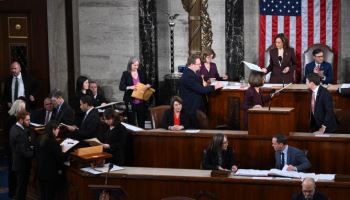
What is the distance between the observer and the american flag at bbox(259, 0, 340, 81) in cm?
1575

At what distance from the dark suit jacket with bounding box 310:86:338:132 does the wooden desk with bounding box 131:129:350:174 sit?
40 centimetres

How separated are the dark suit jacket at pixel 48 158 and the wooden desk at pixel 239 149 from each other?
153cm

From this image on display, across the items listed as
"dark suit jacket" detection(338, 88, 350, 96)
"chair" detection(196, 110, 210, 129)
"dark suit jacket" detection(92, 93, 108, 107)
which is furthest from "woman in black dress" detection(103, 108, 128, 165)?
"dark suit jacket" detection(338, 88, 350, 96)

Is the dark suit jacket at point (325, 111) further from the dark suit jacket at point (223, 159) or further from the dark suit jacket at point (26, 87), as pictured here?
the dark suit jacket at point (26, 87)

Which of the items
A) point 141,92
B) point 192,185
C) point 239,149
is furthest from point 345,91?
point 192,185

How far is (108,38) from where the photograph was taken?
593 inches

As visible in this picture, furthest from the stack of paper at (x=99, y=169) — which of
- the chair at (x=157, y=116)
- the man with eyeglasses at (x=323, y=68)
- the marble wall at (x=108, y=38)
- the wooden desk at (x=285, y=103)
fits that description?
the marble wall at (x=108, y=38)

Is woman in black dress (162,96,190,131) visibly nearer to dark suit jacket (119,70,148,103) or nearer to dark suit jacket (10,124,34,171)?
dark suit jacket (119,70,148,103)

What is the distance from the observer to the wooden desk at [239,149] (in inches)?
417

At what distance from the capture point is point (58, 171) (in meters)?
10.6

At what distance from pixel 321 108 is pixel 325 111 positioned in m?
0.07

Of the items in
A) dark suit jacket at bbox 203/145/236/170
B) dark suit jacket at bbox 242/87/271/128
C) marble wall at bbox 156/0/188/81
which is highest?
marble wall at bbox 156/0/188/81

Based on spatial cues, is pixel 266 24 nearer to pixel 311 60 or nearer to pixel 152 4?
pixel 311 60

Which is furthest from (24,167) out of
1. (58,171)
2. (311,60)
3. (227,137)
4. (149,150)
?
(311,60)
